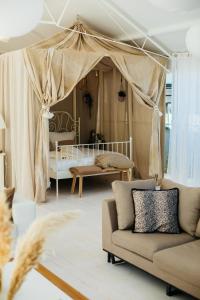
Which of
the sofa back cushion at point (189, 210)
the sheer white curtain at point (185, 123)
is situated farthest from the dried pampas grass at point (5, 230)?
the sheer white curtain at point (185, 123)

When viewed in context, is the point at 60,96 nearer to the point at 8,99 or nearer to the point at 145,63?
the point at 8,99

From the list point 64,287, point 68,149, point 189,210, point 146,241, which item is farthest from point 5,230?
point 68,149

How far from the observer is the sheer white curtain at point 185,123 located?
643 centimetres

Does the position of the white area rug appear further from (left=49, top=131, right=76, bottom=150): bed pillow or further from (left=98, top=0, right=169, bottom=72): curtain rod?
(left=98, top=0, right=169, bottom=72): curtain rod

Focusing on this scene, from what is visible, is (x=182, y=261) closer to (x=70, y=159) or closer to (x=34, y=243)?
(x=34, y=243)

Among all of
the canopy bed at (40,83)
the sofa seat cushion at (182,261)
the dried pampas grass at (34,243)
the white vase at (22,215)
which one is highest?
the canopy bed at (40,83)

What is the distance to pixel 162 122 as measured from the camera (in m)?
7.02

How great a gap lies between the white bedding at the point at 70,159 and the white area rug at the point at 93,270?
130 centimetres

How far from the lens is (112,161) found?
20.4 ft

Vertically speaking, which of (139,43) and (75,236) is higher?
(139,43)

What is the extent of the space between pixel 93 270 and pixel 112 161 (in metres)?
3.01

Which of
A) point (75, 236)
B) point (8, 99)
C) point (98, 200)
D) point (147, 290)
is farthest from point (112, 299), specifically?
point (8, 99)

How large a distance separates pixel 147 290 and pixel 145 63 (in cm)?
438

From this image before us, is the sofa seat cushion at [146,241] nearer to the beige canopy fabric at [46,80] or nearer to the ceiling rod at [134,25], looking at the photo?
Result: the beige canopy fabric at [46,80]
